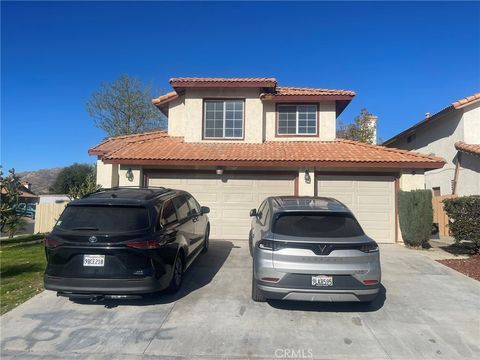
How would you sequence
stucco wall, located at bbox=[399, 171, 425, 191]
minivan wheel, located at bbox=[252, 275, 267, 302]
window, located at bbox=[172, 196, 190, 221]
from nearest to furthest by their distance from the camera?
1. minivan wheel, located at bbox=[252, 275, 267, 302]
2. window, located at bbox=[172, 196, 190, 221]
3. stucco wall, located at bbox=[399, 171, 425, 191]

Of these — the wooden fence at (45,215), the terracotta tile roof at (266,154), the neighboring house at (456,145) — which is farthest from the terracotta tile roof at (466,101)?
the wooden fence at (45,215)

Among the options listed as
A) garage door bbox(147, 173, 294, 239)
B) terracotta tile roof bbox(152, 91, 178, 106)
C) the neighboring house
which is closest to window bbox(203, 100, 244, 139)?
terracotta tile roof bbox(152, 91, 178, 106)

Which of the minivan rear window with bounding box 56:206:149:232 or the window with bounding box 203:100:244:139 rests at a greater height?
the window with bounding box 203:100:244:139

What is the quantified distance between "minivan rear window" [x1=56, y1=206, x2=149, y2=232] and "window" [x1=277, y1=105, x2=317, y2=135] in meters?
9.69

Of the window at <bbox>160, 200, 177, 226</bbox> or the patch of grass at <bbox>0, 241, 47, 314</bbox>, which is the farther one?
the patch of grass at <bbox>0, 241, 47, 314</bbox>

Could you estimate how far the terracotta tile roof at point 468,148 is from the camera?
14.7 m

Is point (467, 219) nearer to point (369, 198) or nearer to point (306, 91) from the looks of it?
point (369, 198)

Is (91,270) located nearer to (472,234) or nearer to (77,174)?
(472,234)

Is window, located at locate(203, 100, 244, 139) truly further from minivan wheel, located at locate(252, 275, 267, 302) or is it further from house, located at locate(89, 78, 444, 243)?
minivan wheel, located at locate(252, 275, 267, 302)

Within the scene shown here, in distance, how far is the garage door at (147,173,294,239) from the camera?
12.2 metres

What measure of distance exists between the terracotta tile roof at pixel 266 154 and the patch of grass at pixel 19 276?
149 inches

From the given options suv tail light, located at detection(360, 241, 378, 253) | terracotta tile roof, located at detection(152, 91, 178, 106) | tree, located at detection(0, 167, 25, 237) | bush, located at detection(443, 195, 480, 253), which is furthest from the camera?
terracotta tile roof, located at detection(152, 91, 178, 106)

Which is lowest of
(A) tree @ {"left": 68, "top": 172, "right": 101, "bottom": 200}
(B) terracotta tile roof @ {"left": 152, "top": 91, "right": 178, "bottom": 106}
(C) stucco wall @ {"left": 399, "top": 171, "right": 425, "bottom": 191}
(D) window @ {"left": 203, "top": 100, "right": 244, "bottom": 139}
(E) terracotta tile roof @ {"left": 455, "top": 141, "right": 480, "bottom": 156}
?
(A) tree @ {"left": 68, "top": 172, "right": 101, "bottom": 200}

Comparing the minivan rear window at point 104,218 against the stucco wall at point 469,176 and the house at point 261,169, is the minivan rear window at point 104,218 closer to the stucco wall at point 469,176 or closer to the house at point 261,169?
the house at point 261,169
